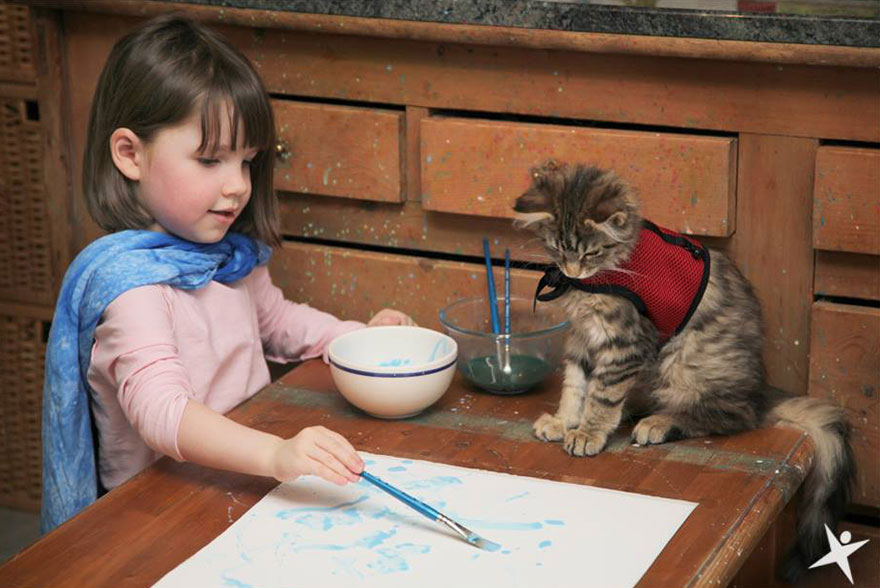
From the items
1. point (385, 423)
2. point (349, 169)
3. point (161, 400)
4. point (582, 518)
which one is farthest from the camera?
point (349, 169)

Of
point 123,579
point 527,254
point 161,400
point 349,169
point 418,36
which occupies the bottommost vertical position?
point 123,579

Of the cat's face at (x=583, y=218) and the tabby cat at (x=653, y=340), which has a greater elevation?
the cat's face at (x=583, y=218)

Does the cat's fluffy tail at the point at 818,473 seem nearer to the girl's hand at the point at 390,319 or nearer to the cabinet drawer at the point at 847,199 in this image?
the cabinet drawer at the point at 847,199

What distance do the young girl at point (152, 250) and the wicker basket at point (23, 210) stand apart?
0.49 m

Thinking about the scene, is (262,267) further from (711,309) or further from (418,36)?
(711,309)

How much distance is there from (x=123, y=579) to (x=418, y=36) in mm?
866

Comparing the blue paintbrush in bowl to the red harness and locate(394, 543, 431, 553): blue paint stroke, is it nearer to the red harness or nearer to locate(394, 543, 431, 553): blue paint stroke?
locate(394, 543, 431, 553): blue paint stroke

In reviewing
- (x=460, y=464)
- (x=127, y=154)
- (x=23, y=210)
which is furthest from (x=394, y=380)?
(x=23, y=210)

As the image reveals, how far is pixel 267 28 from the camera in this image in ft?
5.80

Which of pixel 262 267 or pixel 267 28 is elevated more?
pixel 267 28

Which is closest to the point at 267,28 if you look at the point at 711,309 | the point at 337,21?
the point at 337,21

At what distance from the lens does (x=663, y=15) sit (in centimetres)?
147

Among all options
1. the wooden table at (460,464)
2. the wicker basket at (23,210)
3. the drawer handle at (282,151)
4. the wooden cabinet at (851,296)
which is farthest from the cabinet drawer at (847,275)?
the wicker basket at (23,210)

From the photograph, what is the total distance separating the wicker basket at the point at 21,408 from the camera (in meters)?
2.16
